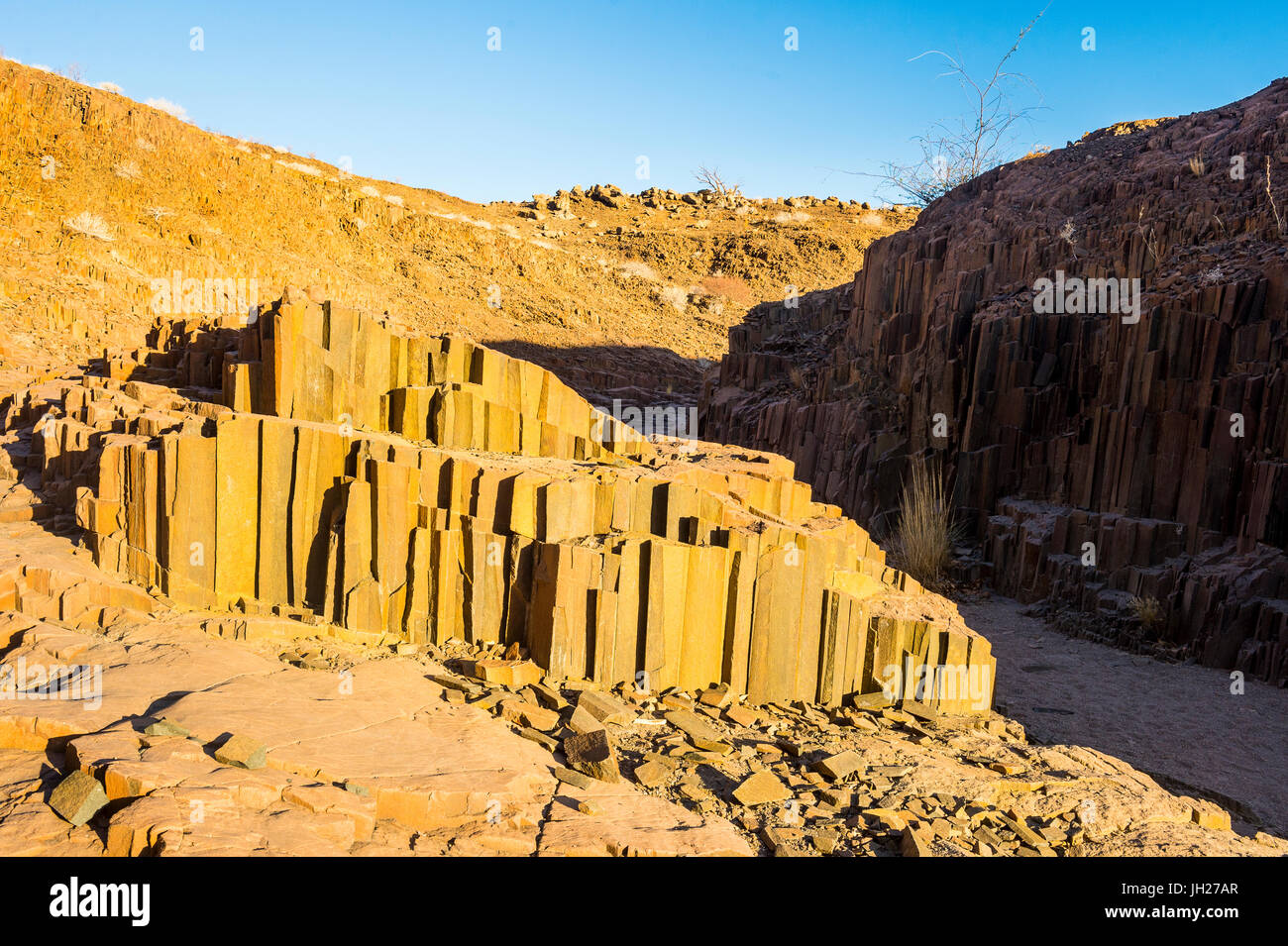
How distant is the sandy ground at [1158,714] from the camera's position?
7.25 meters

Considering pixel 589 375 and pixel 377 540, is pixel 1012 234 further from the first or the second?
pixel 377 540

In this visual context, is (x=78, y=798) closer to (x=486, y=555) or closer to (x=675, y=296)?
(x=486, y=555)

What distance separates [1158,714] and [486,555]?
7171 mm

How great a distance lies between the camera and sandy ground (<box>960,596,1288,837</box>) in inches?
286

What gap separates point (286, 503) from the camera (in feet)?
22.0

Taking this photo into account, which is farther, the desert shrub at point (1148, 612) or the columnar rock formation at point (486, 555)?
the desert shrub at point (1148, 612)

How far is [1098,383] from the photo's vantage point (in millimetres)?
12945

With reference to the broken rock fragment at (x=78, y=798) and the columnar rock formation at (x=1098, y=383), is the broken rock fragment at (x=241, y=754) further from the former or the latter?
the columnar rock formation at (x=1098, y=383)

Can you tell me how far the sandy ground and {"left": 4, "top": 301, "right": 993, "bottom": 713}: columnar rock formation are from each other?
186 centimetres

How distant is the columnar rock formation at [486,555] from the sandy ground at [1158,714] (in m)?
1.86

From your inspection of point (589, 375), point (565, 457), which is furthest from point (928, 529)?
point (589, 375)

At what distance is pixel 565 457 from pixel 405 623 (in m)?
2.49

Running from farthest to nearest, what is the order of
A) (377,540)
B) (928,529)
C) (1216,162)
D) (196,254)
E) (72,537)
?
(196,254) < (1216,162) < (928,529) < (72,537) < (377,540)

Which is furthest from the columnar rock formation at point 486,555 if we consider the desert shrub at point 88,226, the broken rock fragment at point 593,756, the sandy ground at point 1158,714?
the desert shrub at point 88,226
